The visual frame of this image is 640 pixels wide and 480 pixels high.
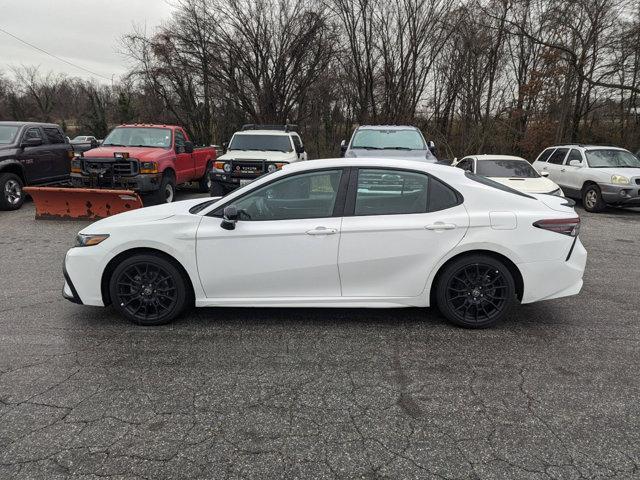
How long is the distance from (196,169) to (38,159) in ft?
12.9

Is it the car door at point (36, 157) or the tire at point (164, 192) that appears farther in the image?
the car door at point (36, 157)

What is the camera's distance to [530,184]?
32.4ft

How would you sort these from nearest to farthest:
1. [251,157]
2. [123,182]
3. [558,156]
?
[123,182]
[251,157]
[558,156]

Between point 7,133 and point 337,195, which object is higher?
point 7,133

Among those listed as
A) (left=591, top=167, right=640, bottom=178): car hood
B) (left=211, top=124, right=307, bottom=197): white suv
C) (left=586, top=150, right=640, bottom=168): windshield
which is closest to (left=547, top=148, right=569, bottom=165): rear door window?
(left=586, top=150, right=640, bottom=168): windshield

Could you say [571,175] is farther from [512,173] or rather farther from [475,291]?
[475,291]

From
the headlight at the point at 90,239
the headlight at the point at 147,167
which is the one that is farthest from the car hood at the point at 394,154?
the headlight at the point at 90,239

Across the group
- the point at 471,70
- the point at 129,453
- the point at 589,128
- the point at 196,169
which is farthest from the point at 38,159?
the point at 589,128

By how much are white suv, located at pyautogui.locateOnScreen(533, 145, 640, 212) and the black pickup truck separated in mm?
13781

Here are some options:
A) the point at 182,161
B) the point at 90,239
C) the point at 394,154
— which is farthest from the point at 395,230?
the point at 182,161

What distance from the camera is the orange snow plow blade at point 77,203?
987 cm

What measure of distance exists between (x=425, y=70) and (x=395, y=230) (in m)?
20.0

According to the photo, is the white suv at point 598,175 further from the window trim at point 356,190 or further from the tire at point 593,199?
the window trim at point 356,190

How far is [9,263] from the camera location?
22.4 feet
